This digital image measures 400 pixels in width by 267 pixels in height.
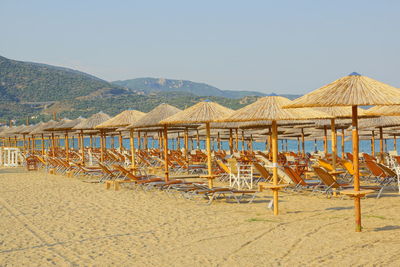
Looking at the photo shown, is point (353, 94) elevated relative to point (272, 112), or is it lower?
elevated

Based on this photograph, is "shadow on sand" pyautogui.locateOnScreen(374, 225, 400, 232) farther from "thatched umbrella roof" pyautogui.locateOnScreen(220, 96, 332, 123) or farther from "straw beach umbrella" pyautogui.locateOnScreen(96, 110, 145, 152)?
"straw beach umbrella" pyautogui.locateOnScreen(96, 110, 145, 152)

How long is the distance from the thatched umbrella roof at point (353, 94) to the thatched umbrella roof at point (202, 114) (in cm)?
312

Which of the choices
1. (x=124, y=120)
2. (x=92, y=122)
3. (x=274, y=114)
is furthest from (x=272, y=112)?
(x=92, y=122)

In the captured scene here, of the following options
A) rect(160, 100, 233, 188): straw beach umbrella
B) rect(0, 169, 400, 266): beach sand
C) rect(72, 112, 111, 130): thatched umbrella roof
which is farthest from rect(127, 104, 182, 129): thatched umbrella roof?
rect(72, 112, 111, 130): thatched umbrella roof

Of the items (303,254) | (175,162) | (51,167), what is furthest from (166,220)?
(51,167)

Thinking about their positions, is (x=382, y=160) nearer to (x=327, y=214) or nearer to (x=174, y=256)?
(x=327, y=214)

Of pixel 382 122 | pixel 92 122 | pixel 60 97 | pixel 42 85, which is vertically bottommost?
pixel 382 122

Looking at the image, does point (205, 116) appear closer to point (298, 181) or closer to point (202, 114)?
point (202, 114)

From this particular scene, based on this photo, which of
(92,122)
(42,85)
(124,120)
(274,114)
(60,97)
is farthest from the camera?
(42,85)

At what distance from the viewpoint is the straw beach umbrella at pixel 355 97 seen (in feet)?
18.3

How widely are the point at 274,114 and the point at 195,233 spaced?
216 cm

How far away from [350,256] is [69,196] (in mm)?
6583

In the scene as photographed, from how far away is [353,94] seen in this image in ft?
18.7

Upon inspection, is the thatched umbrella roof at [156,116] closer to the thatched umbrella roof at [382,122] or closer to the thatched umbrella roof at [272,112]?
the thatched umbrella roof at [272,112]
